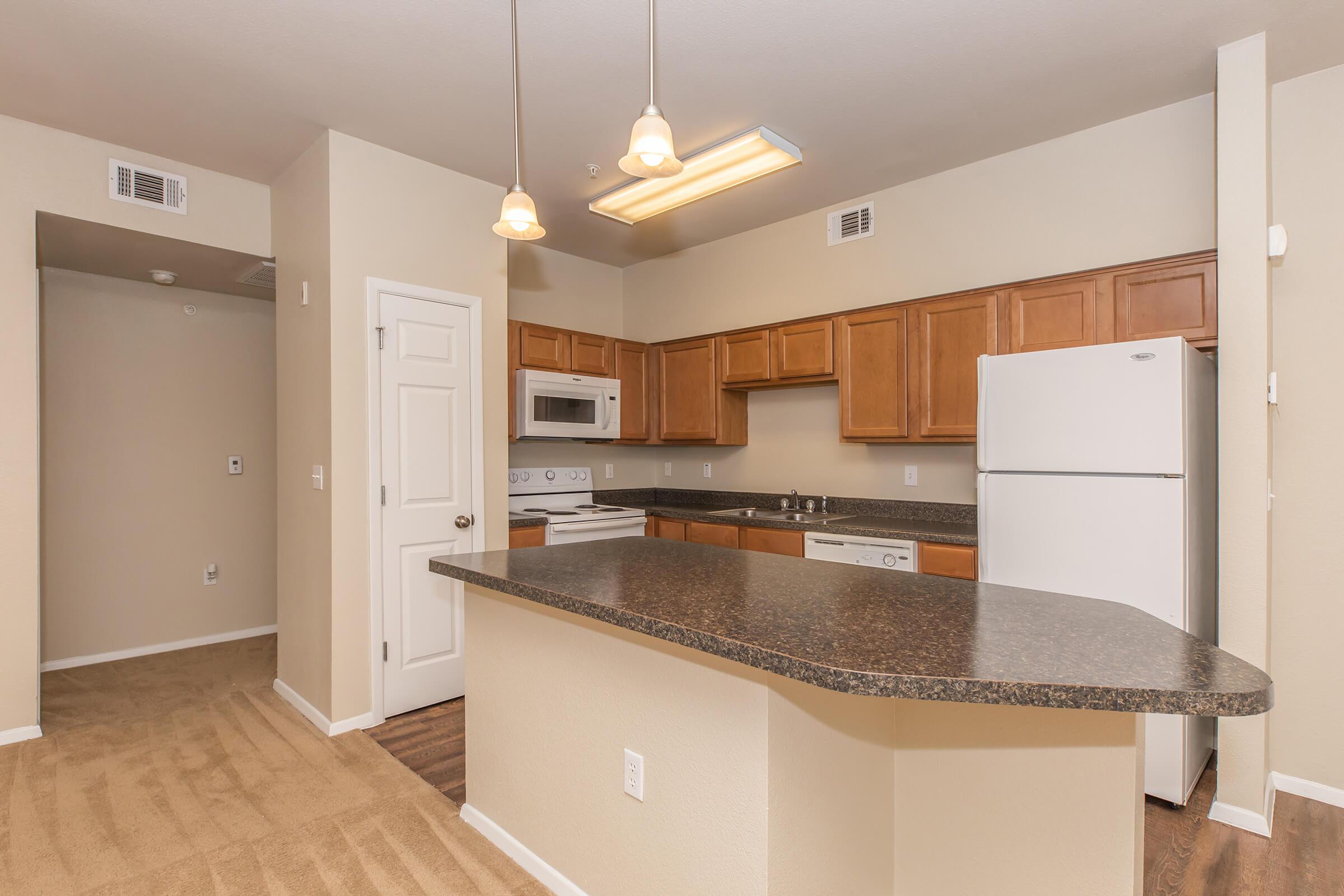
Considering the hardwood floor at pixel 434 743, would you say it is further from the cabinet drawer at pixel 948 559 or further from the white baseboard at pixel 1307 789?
the white baseboard at pixel 1307 789

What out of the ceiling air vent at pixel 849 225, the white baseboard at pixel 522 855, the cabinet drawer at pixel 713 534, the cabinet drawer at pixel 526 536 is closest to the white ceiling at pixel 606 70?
the ceiling air vent at pixel 849 225

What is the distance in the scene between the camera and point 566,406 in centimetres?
427

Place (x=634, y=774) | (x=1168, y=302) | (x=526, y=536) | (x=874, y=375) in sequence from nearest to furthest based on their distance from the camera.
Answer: (x=634, y=774), (x=1168, y=302), (x=874, y=375), (x=526, y=536)

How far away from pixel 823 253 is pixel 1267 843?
10.7 feet

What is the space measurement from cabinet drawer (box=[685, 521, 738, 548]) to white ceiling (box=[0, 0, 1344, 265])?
80.9 inches

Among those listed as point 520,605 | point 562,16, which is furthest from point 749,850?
point 562,16

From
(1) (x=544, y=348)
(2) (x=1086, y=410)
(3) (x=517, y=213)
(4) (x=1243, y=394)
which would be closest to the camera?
(3) (x=517, y=213)

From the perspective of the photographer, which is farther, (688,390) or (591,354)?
(688,390)

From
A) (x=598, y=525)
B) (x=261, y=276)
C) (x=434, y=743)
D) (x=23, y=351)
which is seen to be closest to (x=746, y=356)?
(x=598, y=525)

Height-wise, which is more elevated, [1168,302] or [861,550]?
[1168,302]

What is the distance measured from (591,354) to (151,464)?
2.83 metres

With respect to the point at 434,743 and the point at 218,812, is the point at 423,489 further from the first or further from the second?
the point at 218,812

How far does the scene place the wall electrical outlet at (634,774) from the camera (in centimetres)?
167

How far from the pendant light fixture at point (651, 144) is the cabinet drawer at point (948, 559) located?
2.12m
